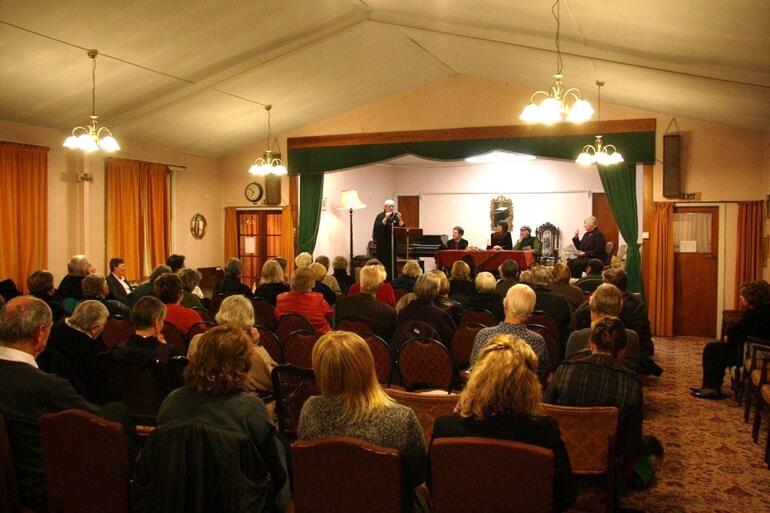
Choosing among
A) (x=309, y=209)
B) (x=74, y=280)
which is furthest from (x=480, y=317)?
(x=309, y=209)

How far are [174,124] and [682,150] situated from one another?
752 cm

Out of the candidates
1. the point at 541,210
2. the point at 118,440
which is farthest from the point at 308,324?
the point at 541,210

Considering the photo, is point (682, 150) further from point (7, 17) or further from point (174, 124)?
point (7, 17)

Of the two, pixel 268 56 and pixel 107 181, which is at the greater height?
pixel 268 56

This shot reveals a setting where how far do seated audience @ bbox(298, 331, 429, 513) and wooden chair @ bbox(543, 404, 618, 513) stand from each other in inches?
30.1

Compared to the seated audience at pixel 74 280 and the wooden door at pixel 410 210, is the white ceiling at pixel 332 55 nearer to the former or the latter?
the seated audience at pixel 74 280

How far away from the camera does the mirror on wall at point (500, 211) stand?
49.9 feet

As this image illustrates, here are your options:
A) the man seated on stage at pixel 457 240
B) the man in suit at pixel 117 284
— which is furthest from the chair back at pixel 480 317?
the man seated on stage at pixel 457 240

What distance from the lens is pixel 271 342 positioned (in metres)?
4.57

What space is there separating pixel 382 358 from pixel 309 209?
7667mm

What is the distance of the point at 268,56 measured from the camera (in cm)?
820

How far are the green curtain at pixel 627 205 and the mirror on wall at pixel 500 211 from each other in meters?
5.31

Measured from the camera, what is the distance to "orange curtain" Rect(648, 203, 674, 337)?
9.54m

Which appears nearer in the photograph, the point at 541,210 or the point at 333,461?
the point at 333,461
